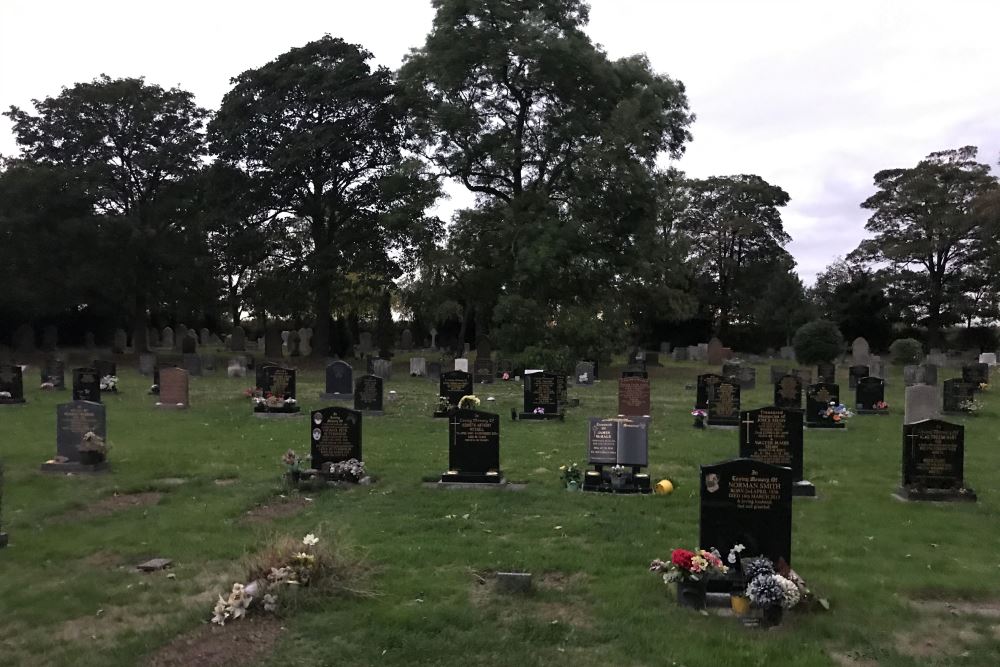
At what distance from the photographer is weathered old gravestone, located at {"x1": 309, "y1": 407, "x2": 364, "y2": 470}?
10945 mm

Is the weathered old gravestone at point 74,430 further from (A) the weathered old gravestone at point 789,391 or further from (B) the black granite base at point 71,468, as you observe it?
(A) the weathered old gravestone at point 789,391


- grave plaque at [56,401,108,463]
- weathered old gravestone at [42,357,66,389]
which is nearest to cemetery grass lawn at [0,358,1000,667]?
grave plaque at [56,401,108,463]

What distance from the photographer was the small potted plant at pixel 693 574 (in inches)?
239

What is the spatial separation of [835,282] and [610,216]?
28327mm

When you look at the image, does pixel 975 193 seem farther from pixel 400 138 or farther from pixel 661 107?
pixel 400 138

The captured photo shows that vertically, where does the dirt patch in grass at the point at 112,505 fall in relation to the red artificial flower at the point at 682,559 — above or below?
below

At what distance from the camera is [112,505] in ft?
31.7

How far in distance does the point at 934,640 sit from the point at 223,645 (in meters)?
4.94

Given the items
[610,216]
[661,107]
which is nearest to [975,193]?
[661,107]

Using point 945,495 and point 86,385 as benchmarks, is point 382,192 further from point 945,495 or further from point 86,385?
point 945,495

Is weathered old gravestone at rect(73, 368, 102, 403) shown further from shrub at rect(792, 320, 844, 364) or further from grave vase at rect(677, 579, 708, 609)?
shrub at rect(792, 320, 844, 364)

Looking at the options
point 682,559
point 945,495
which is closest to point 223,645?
point 682,559

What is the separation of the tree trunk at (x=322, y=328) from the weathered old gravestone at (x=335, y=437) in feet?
93.0

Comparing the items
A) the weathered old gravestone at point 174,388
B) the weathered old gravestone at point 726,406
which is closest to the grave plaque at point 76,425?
the weathered old gravestone at point 174,388
